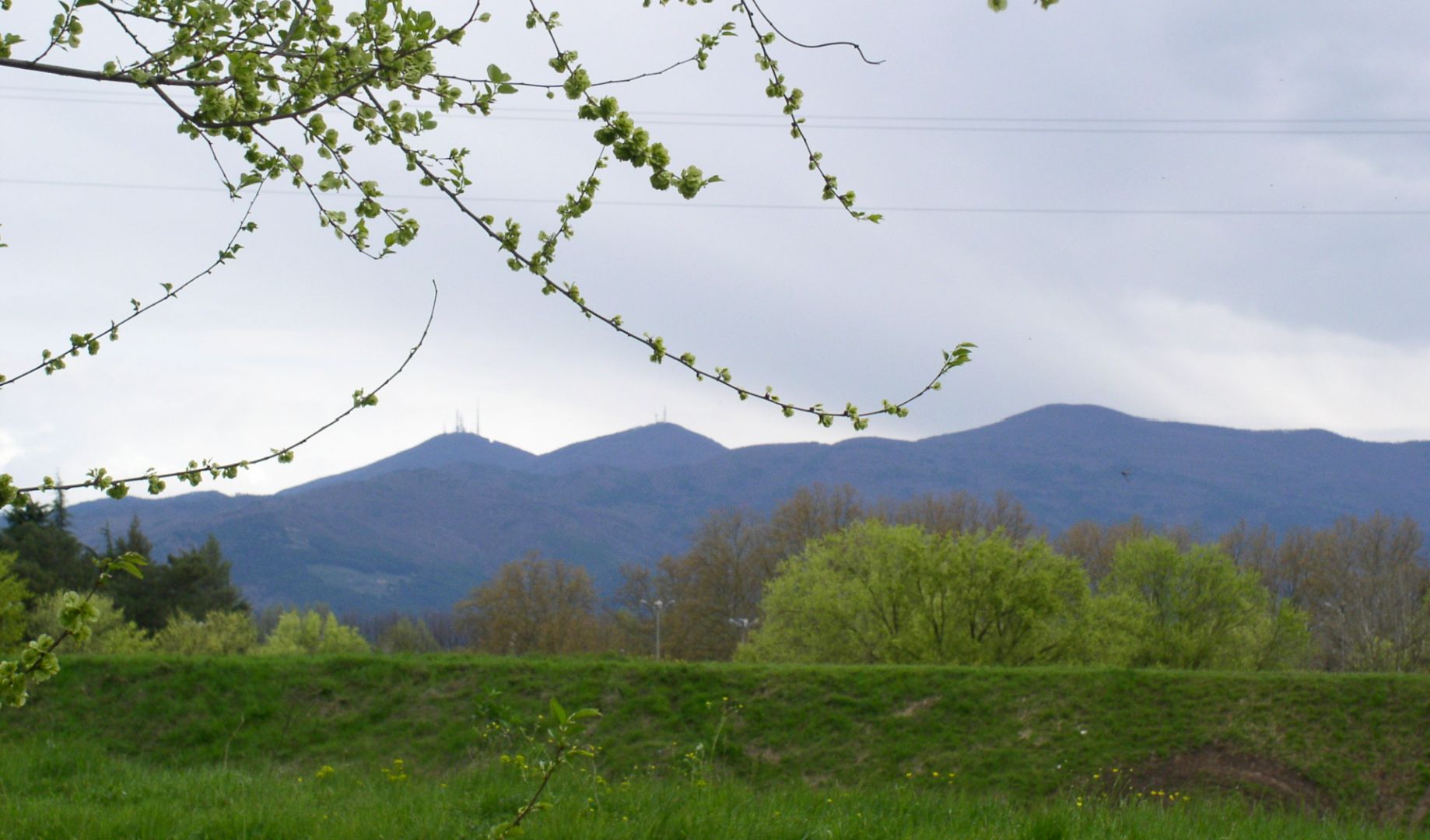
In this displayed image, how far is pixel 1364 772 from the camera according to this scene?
46.2ft

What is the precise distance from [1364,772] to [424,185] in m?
15.6

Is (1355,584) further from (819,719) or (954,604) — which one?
(819,719)

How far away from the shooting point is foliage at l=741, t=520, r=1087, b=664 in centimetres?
2909

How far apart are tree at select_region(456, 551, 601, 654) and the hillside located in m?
42.2

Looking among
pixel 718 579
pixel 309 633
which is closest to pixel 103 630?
pixel 309 633

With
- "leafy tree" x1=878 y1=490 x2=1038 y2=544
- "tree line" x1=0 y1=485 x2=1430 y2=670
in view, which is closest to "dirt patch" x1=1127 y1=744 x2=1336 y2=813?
"tree line" x1=0 y1=485 x2=1430 y2=670

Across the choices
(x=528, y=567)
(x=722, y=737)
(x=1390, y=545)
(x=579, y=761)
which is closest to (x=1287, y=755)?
(x=722, y=737)

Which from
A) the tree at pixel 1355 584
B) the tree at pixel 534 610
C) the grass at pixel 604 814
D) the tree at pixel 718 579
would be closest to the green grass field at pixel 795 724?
the grass at pixel 604 814

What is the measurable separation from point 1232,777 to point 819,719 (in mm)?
5651

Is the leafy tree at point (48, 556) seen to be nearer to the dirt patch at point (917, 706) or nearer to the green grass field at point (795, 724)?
the green grass field at point (795, 724)

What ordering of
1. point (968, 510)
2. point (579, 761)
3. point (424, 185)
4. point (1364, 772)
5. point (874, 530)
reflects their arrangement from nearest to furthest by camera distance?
point (424, 185) < point (579, 761) < point (1364, 772) < point (874, 530) < point (968, 510)

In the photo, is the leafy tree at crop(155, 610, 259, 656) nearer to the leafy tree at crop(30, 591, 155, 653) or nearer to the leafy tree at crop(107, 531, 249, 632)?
the leafy tree at crop(30, 591, 155, 653)

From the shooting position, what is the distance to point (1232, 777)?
45.6ft

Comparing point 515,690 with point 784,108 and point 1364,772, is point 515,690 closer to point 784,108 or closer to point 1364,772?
point 1364,772
